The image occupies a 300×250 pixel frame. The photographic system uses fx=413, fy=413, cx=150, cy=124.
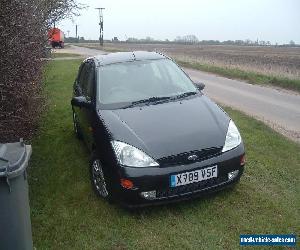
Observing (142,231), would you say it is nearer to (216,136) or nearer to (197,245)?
(197,245)

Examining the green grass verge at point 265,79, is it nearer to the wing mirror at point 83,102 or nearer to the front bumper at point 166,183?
the wing mirror at point 83,102

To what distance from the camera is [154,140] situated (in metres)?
4.29

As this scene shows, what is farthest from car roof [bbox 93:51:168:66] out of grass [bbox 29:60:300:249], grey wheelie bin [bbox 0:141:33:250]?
grey wheelie bin [bbox 0:141:33:250]

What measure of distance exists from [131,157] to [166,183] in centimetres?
44

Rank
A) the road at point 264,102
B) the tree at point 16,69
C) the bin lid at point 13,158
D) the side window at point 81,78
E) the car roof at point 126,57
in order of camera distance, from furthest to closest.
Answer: the road at point 264,102, the side window at point 81,78, the car roof at point 126,57, the tree at point 16,69, the bin lid at point 13,158

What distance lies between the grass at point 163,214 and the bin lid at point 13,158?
42.7 inches

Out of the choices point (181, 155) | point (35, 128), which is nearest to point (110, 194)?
point (181, 155)

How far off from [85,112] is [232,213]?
2.44 metres

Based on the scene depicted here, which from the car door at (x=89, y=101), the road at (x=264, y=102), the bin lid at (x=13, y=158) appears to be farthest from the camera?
the road at (x=264, y=102)

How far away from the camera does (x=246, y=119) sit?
897 cm

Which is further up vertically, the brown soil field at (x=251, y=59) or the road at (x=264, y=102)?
the road at (x=264, y=102)

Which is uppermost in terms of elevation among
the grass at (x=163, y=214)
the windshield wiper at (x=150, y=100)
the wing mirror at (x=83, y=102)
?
the windshield wiper at (x=150, y=100)

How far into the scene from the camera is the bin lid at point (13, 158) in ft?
10.1

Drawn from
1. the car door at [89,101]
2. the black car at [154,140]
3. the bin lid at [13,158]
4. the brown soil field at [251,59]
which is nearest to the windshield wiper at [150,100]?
the black car at [154,140]
